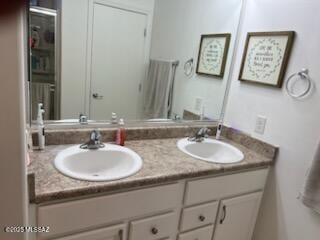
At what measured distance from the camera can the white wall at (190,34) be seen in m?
1.59

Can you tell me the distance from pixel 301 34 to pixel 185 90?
0.81 meters

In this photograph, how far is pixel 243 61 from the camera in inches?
66.5

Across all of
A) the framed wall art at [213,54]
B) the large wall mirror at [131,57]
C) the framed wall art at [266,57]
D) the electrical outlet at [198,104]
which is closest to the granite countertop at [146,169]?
the large wall mirror at [131,57]

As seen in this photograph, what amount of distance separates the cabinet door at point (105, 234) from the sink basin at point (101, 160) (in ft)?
0.84

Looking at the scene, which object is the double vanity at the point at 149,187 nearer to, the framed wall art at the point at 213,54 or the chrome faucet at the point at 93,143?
the chrome faucet at the point at 93,143

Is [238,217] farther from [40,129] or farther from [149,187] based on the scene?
[40,129]

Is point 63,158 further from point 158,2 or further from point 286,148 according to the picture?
point 286,148

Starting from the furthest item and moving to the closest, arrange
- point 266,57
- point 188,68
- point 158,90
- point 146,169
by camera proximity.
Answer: point 188,68
point 158,90
point 266,57
point 146,169

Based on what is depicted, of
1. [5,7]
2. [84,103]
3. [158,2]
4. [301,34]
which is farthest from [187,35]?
[5,7]

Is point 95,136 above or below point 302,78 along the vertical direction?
below

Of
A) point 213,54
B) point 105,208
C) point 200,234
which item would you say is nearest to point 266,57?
point 213,54

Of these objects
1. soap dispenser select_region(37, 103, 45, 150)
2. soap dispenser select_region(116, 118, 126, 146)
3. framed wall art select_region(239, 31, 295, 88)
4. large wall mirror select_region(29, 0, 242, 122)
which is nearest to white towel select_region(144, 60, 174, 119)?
large wall mirror select_region(29, 0, 242, 122)

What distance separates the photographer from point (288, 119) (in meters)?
1.42

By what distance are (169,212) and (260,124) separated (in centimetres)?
84
